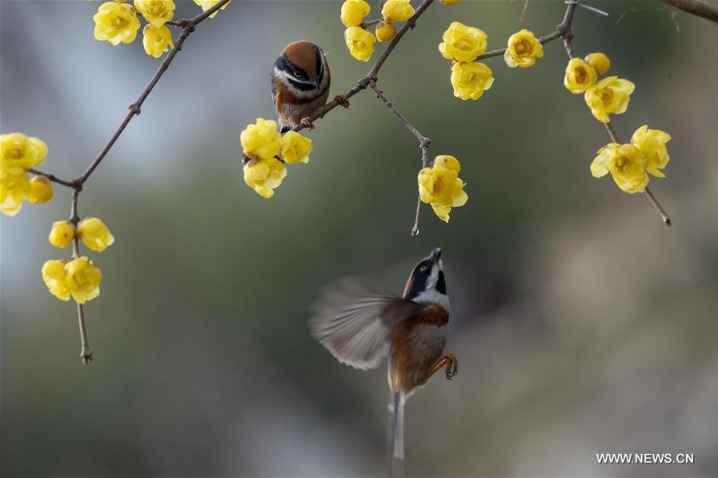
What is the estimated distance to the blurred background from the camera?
3.46 m

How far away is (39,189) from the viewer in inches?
32.3

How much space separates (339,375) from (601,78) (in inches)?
118

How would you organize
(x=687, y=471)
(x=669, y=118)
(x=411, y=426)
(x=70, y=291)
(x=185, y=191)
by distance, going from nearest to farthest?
1. (x=70, y=291)
2. (x=687, y=471)
3. (x=411, y=426)
4. (x=185, y=191)
5. (x=669, y=118)

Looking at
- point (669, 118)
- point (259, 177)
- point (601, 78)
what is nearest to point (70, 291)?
point (259, 177)

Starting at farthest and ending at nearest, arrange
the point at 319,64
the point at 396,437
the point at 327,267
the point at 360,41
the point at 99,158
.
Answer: the point at 327,267, the point at 319,64, the point at 396,437, the point at 360,41, the point at 99,158

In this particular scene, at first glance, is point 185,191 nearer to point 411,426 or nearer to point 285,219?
point 285,219

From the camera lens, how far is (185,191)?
12.2ft

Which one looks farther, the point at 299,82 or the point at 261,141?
the point at 299,82

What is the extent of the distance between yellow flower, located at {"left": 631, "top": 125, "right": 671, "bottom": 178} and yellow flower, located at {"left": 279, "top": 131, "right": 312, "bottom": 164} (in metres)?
0.34

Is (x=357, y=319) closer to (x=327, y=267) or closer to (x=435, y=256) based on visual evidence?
(x=435, y=256)

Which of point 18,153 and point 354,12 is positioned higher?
point 354,12

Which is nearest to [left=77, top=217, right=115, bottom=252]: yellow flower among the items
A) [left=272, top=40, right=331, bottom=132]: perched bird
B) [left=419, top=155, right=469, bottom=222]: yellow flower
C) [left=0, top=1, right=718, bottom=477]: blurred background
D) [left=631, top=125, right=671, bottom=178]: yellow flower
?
[left=419, top=155, right=469, bottom=222]: yellow flower

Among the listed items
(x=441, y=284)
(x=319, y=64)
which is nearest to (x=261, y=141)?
(x=441, y=284)

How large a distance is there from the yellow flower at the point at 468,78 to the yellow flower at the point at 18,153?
0.44m
